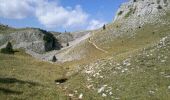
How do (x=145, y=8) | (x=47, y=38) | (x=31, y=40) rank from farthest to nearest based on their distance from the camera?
(x=47, y=38), (x=31, y=40), (x=145, y=8)

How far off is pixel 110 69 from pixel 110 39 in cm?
7057

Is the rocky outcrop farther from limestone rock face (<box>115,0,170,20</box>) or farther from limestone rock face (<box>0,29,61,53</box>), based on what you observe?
limestone rock face (<box>0,29,61,53</box>)

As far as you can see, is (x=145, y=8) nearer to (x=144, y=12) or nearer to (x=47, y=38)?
(x=144, y=12)

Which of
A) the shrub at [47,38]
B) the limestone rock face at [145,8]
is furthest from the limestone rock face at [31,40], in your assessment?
the limestone rock face at [145,8]

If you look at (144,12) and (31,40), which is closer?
(144,12)

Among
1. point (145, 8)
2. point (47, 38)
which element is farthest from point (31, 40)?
point (145, 8)

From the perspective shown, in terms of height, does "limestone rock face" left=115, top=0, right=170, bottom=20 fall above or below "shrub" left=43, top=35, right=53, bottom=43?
above

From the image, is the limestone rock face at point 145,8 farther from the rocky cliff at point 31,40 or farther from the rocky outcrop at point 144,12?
the rocky cliff at point 31,40

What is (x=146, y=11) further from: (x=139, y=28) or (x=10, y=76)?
(x=10, y=76)

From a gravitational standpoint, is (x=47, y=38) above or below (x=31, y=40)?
above

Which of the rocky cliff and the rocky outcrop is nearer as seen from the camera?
the rocky outcrop

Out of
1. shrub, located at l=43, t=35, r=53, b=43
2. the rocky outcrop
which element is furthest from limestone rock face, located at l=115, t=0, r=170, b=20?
shrub, located at l=43, t=35, r=53, b=43

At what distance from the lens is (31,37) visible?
531 ft

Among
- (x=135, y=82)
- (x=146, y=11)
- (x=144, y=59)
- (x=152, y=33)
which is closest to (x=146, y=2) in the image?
(x=146, y=11)
